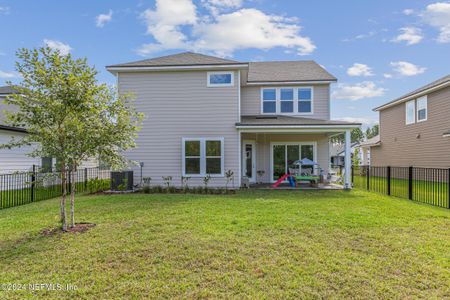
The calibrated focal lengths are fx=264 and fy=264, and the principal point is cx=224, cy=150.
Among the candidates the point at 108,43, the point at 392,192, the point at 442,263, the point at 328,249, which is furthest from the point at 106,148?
the point at 108,43

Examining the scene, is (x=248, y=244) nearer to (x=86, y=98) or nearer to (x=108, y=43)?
(x=86, y=98)

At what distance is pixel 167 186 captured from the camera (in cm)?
1219

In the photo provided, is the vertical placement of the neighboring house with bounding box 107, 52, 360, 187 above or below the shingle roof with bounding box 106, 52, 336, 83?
below

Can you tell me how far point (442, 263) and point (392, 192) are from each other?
831 cm

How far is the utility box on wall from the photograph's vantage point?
1147cm

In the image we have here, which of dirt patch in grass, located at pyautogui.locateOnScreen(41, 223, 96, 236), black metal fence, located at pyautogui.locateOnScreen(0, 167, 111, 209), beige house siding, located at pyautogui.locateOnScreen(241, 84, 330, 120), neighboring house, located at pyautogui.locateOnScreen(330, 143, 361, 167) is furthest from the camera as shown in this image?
neighboring house, located at pyautogui.locateOnScreen(330, 143, 361, 167)

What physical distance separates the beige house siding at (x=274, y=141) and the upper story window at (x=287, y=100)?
1.37 m

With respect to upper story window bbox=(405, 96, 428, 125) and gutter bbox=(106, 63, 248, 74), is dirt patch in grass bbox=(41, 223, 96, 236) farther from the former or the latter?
upper story window bbox=(405, 96, 428, 125)

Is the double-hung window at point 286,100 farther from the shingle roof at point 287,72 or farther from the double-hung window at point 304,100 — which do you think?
the shingle roof at point 287,72

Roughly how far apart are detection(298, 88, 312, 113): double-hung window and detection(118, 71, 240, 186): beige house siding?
177 inches

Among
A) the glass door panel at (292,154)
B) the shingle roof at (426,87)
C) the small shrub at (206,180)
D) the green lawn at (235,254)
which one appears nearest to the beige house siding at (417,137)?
the shingle roof at (426,87)

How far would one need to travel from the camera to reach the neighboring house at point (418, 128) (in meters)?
15.5

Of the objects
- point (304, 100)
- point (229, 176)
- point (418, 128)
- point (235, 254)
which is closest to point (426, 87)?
point (418, 128)

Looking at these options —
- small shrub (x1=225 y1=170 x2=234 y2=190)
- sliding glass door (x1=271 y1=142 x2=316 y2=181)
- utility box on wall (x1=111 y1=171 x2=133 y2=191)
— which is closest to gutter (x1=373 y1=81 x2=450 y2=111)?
sliding glass door (x1=271 y1=142 x2=316 y2=181)
